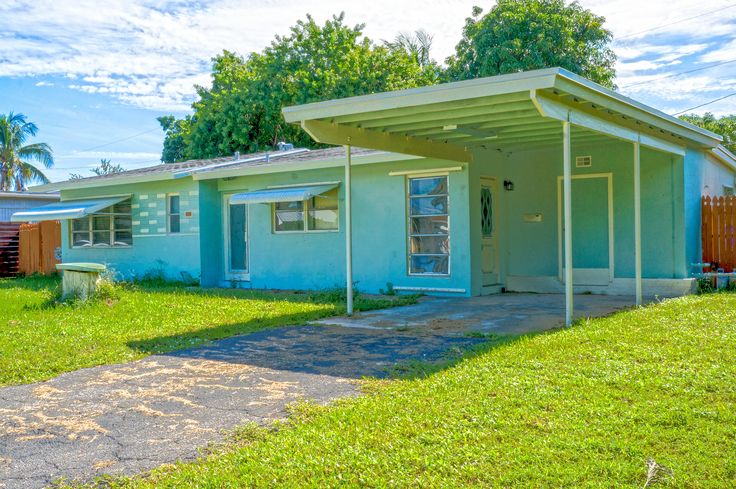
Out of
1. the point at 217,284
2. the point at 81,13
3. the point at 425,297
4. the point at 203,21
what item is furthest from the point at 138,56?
the point at 425,297

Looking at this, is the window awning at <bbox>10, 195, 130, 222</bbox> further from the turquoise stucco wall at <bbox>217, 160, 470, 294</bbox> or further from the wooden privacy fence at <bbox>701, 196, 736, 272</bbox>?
the wooden privacy fence at <bbox>701, 196, 736, 272</bbox>

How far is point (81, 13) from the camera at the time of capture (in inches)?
562

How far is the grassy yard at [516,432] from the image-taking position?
354 centimetres

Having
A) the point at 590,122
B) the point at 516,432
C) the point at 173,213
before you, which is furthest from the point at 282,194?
the point at 516,432

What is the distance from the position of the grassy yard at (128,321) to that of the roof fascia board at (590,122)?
4.20 metres

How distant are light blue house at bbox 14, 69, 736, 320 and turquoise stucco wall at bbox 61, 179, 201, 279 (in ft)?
0.26

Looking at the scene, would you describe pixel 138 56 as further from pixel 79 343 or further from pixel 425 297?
pixel 79 343

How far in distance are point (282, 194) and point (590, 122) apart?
6809 millimetres

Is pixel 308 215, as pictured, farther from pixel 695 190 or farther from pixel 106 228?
pixel 695 190

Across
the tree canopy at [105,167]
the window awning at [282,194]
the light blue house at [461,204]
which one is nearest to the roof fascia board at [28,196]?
the light blue house at [461,204]

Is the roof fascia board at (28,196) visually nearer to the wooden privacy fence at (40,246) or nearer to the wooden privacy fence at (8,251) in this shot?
the wooden privacy fence at (8,251)

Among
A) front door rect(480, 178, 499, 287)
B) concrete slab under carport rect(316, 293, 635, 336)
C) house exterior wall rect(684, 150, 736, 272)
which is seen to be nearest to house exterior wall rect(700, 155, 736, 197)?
house exterior wall rect(684, 150, 736, 272)

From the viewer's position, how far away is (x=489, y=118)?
30.3 feet

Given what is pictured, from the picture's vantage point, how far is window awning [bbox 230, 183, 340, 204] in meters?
13.3
